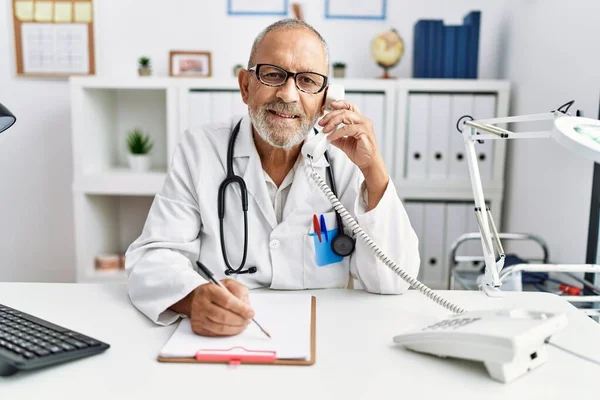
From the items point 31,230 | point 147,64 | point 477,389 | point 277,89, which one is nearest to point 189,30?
point 147,64

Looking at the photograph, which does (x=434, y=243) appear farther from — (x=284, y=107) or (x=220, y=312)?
(x=220, y=312)

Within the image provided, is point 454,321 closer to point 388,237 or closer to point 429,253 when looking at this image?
point 388,237

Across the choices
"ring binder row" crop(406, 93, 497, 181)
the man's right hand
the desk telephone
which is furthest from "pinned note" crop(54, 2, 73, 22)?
the desk telephone

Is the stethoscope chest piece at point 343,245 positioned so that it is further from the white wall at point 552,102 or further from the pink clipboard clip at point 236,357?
the white wall at point 552,102

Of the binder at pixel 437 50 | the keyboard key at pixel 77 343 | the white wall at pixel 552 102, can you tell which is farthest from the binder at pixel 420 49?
the keyboard key at pixel 77 343

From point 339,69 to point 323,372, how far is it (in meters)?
1.93

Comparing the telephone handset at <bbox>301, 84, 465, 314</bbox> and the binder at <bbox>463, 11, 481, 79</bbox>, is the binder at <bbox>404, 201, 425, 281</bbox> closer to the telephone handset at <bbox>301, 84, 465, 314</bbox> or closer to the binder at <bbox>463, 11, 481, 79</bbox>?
the binder at <bbox>463, 11, 481, 79</bbox>

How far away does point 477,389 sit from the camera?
2.48 feet

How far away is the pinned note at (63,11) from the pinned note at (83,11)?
0.03 metres

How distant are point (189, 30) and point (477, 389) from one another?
237 cm

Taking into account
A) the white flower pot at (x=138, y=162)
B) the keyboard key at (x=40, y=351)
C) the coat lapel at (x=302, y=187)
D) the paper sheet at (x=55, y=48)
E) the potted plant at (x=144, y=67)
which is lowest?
the keyboard key at (x=40, y=351)

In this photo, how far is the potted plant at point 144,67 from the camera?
8.27 ft

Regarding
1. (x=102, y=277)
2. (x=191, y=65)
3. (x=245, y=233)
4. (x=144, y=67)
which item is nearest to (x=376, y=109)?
(x=191, y=65)

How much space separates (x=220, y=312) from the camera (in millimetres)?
914
